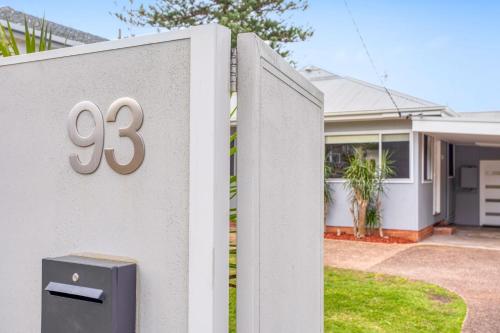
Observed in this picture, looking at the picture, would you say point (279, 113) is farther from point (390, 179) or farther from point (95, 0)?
point (95, 0)

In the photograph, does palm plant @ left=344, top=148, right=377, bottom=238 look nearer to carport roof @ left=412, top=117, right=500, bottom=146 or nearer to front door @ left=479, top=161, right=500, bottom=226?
carport roof @ left=412, top=117, right=500, bottom=146

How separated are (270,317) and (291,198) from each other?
2.30 ft

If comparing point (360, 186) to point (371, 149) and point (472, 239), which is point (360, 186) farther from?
point (472, 239)

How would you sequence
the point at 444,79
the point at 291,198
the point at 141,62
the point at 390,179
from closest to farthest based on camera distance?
the point at 141,62, the point at 291,198, the point at 390,179, the point at 444,79

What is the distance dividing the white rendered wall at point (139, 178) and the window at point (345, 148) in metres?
10.7

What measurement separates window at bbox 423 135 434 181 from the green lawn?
18.9 ft

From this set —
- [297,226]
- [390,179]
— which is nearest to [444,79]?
[390,179]

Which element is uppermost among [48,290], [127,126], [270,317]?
[127,126]

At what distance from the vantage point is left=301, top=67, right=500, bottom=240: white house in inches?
449

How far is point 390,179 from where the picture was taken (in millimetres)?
12062

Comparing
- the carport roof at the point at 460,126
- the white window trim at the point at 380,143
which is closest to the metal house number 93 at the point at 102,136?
the carport roof at the point at 460,126

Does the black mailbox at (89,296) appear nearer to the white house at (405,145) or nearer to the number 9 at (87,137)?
the number 9 at (87,137)

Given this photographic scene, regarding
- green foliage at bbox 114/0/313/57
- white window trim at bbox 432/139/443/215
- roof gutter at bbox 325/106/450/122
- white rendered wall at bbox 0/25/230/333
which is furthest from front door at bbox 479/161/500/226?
white rendered wall at bbox 0/25/230/333

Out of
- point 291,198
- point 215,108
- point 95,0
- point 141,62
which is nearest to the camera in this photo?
point 215,108
